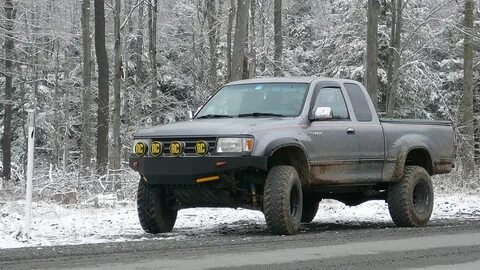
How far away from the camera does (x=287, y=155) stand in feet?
33.8

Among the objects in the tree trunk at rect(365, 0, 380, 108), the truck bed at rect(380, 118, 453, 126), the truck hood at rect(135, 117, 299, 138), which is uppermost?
the tree trunk at rect(365, 0, 380, 108)

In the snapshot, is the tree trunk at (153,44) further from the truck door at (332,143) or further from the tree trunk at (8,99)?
the truck door at (332,143)

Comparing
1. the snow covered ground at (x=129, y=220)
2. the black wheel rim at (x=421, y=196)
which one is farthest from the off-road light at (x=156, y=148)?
the black wheel rim at (x=421, y=196)

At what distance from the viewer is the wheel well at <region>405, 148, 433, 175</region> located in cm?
1245

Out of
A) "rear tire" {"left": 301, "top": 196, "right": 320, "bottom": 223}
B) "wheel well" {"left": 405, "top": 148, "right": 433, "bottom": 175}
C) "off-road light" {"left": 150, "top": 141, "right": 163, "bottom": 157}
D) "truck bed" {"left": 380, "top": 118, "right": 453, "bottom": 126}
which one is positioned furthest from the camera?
"rear tire" {"left": 301, "top": 196, "right": 320, "bottom": 223}

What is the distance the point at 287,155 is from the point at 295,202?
0.63m

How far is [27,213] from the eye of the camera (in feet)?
31.6

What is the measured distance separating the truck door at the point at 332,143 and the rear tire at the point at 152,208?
210cm

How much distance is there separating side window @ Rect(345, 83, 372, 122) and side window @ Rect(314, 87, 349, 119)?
0.82ft

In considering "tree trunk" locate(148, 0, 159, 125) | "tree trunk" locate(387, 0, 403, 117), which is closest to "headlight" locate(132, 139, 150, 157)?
"tree trunk" locate(387, 0, 403, 117)

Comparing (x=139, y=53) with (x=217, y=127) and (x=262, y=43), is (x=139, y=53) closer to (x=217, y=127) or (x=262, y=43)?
(x=262, y=43)

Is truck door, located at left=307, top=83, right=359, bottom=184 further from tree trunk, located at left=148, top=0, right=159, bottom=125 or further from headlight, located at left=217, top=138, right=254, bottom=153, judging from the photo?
tree trunk, located at left=148, top=0, right=159, bottom=125

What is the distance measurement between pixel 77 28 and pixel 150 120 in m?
6.48

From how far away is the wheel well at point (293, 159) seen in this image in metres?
10.1
